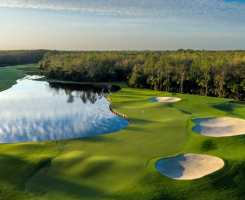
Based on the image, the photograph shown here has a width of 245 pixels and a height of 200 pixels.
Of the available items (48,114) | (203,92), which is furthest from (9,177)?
(203,92)

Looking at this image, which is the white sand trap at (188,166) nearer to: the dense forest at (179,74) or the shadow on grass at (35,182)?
the shadow on grass at (35,182)

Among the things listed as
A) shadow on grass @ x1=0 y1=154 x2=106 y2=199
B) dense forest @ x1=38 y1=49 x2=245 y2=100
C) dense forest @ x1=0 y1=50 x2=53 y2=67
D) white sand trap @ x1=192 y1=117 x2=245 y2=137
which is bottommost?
shadow on grass @ x1=0 y1=154 x2=106 y2=199

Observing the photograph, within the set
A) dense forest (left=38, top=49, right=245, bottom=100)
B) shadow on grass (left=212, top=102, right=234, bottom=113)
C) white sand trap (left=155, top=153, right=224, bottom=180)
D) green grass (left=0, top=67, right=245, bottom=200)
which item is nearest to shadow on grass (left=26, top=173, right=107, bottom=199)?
green grass (left=0, top=67, right=245, bottom=200)

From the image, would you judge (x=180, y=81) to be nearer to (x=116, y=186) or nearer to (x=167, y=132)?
(x=167, y=132)

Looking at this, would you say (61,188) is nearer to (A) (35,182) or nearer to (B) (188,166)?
(A) (35,182)

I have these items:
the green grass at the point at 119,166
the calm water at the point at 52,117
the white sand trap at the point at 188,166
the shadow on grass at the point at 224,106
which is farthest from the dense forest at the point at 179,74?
the white sand trap at the point at 188,166

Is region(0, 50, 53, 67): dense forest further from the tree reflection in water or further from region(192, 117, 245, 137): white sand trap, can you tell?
region(192, 117, 245, 137): white sand trap
